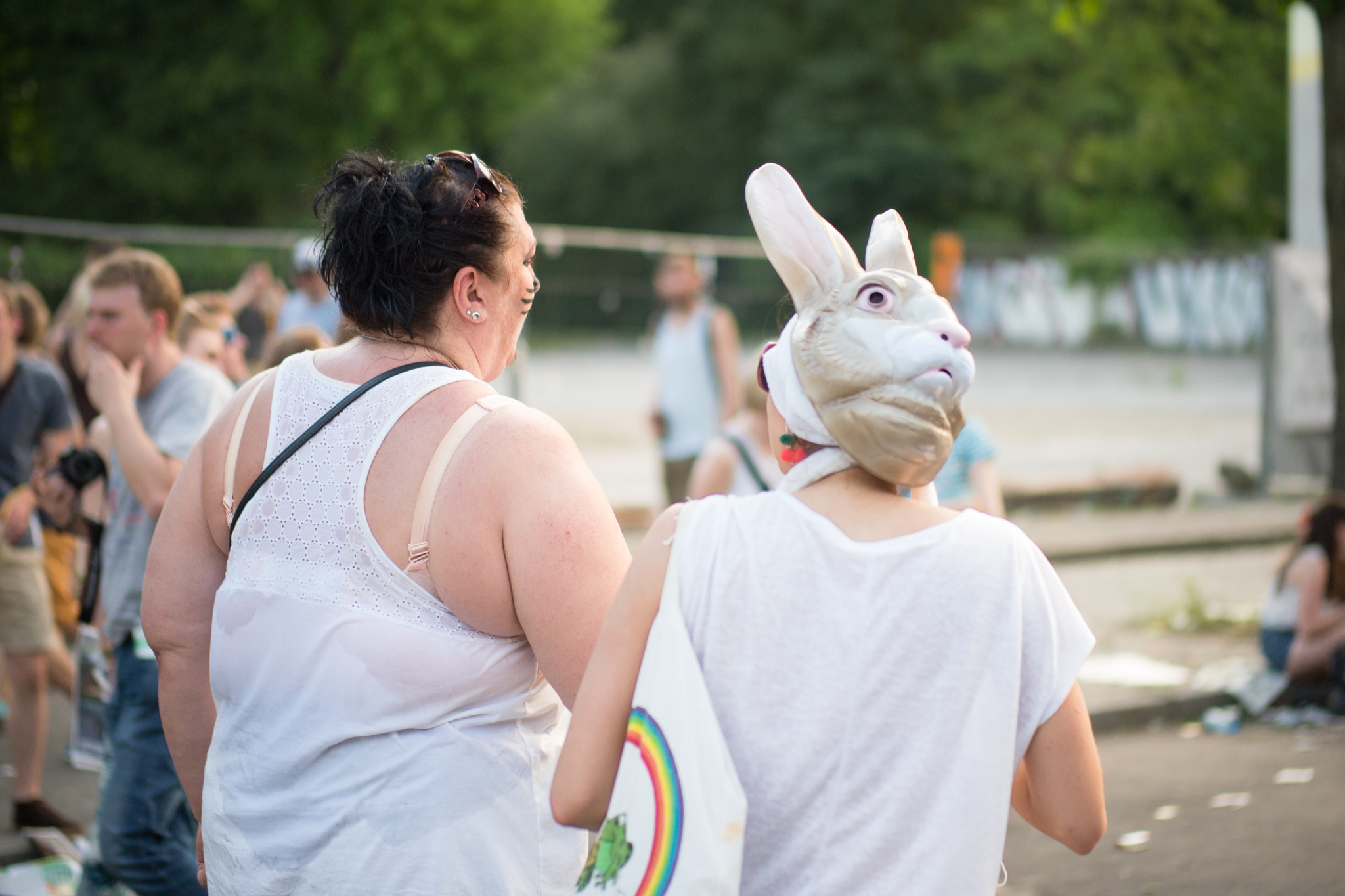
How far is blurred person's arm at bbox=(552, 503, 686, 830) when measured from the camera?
169cm

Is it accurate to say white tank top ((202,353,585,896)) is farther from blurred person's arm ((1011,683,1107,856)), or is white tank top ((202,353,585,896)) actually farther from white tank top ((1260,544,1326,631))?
white tank top ((1260,544,1326,631))

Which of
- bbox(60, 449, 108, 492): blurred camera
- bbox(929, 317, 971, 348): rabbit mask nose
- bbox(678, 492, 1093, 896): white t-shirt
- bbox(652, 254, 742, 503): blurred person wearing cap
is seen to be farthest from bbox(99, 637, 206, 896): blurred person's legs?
bbox(652, 254, 742, 503): blurred person wearing cap

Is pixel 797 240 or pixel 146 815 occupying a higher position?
pixel 797 240

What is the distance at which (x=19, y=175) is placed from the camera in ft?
106

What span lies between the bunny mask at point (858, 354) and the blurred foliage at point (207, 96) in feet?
101

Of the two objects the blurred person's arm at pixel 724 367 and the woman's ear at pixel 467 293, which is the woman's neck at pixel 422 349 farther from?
the blurred person's arm at pixel 724 367

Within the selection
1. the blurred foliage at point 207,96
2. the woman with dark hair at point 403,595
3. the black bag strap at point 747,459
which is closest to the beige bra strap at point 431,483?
the woman with dark hair at point 403,595

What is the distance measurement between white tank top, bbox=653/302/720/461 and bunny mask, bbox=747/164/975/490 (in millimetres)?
6388

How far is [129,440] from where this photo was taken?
11.3 ft

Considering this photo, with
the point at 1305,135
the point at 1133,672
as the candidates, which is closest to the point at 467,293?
the point at 1133,672

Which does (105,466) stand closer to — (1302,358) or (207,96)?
(1302,358)

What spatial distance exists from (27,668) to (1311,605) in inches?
234

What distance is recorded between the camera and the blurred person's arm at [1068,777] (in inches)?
66.4

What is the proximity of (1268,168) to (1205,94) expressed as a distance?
9.58ft
